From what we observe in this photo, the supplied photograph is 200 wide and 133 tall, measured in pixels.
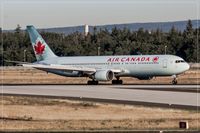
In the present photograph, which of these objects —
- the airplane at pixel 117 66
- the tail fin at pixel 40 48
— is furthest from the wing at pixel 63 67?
the tail fin at pixel 40 48

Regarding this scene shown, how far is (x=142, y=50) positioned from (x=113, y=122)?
11703cm

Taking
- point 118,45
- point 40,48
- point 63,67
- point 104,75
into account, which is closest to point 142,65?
point 104,75

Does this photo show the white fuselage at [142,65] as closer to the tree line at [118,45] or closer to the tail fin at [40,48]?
the tail fin at [40,48]

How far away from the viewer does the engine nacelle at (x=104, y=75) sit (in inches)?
2244

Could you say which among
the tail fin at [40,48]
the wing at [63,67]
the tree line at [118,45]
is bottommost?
the wing at [63,67]

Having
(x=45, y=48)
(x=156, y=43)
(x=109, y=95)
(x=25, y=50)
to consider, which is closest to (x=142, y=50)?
(x=156, y=43)

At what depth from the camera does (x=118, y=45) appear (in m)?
154

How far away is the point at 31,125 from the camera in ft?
76.4

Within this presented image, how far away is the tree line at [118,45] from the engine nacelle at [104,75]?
77.4 m

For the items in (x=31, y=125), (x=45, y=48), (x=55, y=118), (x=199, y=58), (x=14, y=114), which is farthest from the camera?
(x=199, y=58)

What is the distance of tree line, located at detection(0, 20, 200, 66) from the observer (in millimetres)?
140750

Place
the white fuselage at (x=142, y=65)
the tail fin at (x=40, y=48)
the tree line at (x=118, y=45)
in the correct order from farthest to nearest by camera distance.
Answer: the tree line at (x=118, y=45) < the tail fin at (x=40, y=48) < the white fuselage at (x=142, y=65)

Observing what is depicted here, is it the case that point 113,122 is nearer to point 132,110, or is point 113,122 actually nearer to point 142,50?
point 132,110

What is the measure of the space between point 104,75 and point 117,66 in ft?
8.58
